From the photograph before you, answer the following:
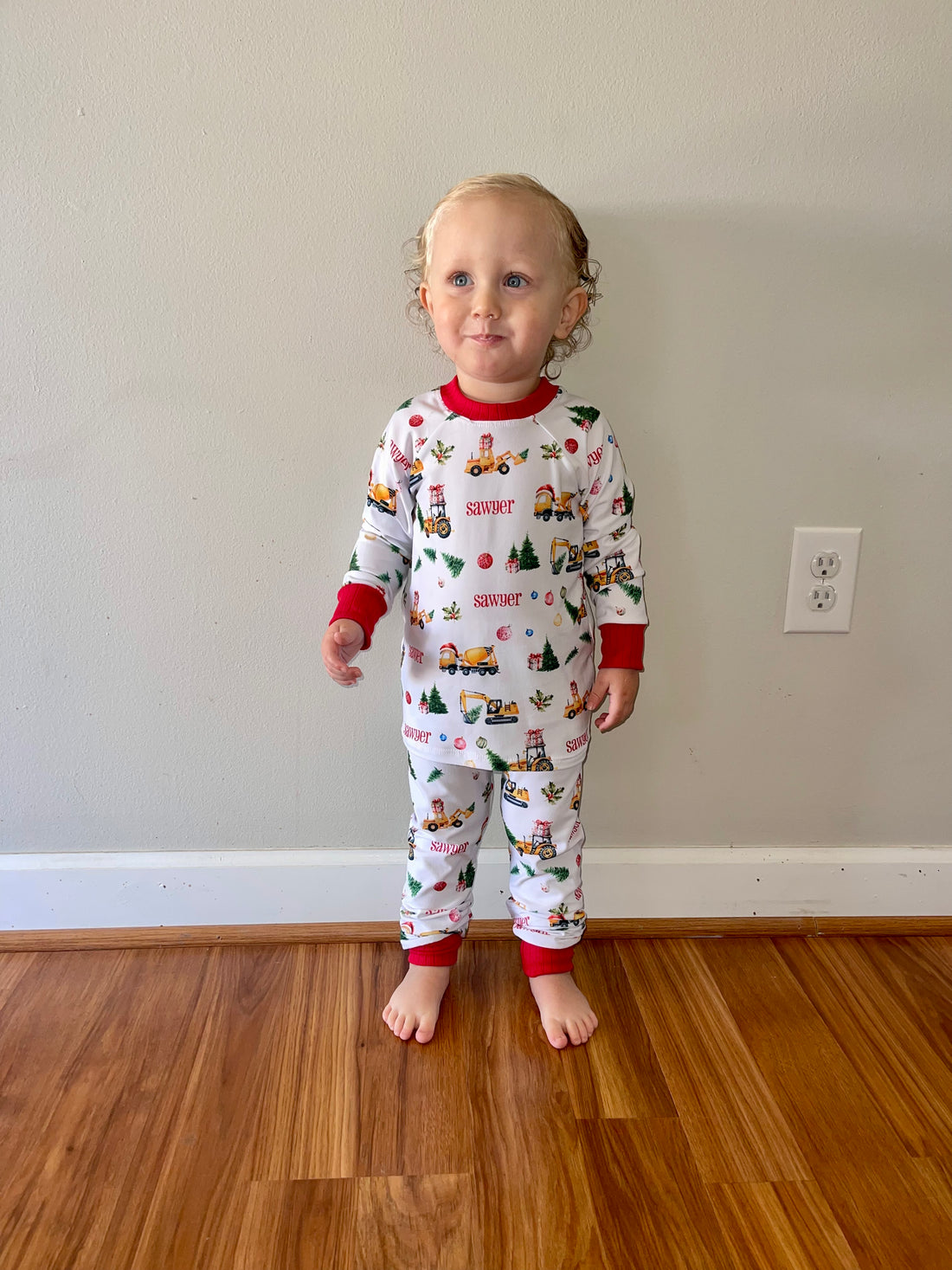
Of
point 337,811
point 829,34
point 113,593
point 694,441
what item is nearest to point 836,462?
point 694,441

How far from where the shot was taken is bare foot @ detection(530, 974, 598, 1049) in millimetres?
1036

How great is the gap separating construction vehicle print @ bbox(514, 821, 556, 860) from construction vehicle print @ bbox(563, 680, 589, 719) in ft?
0.41

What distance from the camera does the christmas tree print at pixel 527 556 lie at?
3.13ft

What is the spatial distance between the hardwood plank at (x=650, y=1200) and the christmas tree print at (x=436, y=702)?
43 centimetres

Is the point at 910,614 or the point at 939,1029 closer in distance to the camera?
the point at 939,1029

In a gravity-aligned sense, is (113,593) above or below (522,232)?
below

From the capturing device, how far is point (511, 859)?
1113mm

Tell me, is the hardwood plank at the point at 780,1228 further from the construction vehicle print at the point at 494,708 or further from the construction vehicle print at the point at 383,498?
the construction vehicle print at the point at 383,498

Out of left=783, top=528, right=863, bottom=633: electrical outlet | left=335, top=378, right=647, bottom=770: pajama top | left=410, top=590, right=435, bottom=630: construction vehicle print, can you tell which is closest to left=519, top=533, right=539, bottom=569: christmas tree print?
Result: left=335, top=378, right=647, bottom=770: pajama top

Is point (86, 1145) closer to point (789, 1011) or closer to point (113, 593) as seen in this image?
point (113, 593)

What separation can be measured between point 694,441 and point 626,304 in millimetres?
171

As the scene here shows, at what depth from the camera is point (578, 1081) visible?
0.99 m

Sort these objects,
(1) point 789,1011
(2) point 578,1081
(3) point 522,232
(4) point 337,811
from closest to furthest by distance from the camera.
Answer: (3) point 522,232, (2) point 578,1081, (1) point 789,1011, (4) point 337,811

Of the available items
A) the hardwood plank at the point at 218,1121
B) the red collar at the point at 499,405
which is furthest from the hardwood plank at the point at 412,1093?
the red collar at the point at 499,405
